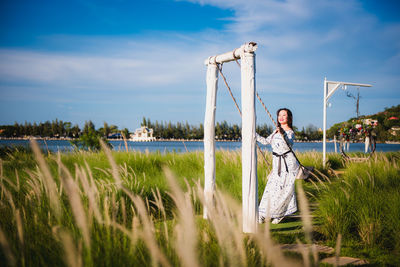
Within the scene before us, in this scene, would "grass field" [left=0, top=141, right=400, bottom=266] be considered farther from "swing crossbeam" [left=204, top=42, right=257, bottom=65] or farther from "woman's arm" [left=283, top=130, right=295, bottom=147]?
"swing crossbeam" [left=204, top=42, right=257, bottom=65]

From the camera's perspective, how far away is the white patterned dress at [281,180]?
177 inches

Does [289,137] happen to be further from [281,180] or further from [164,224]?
[164,224]

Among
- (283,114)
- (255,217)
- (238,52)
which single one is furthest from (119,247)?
(283,114)

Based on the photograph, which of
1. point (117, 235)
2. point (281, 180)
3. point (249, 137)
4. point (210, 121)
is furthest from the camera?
point (281, 180)

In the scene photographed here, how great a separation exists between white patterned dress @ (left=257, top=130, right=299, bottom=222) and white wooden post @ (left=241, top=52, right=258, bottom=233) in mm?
952

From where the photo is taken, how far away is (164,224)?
185 cm

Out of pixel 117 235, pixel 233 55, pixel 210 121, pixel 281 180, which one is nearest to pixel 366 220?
pixel 281 180

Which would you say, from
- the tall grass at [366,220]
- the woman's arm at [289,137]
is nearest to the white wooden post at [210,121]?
the woman's arm at [289,137]

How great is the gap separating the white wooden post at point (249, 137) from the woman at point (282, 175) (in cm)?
95

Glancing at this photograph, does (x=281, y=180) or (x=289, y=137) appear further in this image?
(x=289, y=137)

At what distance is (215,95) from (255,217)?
183 centimetres

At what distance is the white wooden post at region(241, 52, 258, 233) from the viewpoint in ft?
11.6

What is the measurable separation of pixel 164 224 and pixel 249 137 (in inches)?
77.2

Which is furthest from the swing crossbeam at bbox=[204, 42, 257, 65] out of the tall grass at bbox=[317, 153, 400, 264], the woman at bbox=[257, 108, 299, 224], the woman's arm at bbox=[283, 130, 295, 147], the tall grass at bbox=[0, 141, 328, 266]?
the tall grass at bbox=[317, 153, 400, 264]
